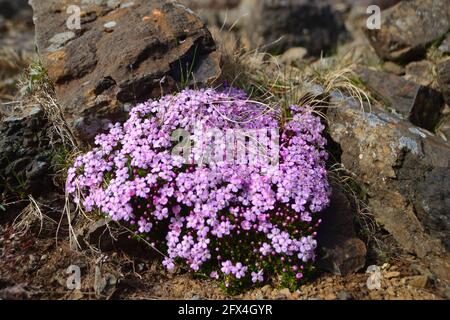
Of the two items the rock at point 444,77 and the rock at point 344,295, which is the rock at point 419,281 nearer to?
the rock at point 344,295

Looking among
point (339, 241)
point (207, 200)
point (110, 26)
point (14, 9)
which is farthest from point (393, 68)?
point (14, 9)

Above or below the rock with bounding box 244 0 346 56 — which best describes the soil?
below

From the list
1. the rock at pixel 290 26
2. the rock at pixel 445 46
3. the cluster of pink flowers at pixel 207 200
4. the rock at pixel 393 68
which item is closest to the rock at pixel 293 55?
the rock at pixel 290 26

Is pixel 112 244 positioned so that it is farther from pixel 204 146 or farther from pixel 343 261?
pixel 343 261

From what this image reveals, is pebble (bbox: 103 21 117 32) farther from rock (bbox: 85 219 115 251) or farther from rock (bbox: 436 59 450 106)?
rock (bbox: 436 59 450 106)

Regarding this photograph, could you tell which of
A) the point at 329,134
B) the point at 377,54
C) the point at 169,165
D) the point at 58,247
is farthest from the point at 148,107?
the point at 377,54

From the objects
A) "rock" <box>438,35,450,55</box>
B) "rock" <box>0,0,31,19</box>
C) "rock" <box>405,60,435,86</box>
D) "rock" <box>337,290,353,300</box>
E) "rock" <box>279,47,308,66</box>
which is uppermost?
"rock" <box>438,35,450,55</box>

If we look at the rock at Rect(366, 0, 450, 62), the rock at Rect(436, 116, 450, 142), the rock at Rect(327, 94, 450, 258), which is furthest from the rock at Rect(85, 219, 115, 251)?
the rock at Rect(366, 0, 450, 62)
